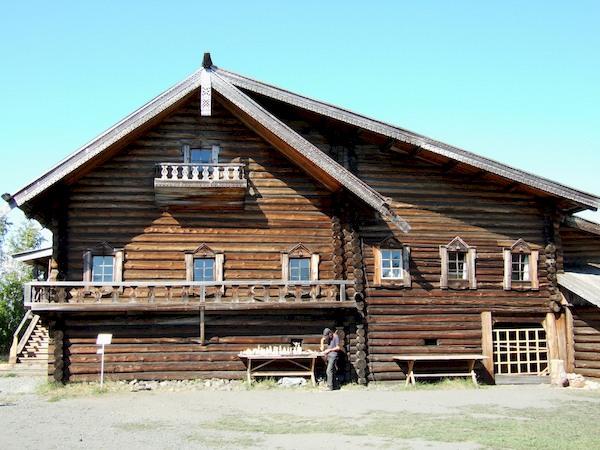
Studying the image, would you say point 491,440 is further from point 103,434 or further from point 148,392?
point 148,392

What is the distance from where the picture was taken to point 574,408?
16.9 meters

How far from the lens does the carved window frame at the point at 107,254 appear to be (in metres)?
21.1

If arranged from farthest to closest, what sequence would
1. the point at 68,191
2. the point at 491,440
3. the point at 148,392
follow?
1. the point at 68,191
2. the point at 148,392
3. the point at 491,440

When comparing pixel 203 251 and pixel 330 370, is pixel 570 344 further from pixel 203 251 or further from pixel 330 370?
pixel 203 251

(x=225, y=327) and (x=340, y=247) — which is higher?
(x=340, y=247)

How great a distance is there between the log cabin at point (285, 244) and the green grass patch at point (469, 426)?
20.4 feet

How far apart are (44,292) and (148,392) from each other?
4.01 meters

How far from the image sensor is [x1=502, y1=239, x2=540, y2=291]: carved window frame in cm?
2338

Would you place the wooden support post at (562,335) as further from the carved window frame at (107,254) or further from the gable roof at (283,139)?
the carved window frame at (107,254)

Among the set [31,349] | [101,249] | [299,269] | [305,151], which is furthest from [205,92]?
[31,349]

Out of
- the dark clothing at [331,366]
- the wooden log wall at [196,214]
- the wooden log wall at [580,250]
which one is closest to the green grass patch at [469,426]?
the dark clothing at [331,366]

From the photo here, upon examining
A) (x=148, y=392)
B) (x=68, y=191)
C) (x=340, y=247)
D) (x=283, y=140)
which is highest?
(x=283, y=140)

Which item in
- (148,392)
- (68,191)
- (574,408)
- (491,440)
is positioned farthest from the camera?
(68,191)

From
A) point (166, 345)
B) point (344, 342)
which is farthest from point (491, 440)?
point (166, 345)
